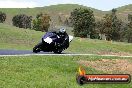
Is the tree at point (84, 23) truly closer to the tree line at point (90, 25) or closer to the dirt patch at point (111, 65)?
the tree line at point (90, 25)

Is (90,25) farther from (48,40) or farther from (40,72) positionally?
(40,72)

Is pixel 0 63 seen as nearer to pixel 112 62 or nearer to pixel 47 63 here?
pixel 47 63

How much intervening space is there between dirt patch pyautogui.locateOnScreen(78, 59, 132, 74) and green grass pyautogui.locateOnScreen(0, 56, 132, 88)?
1001 millimetres

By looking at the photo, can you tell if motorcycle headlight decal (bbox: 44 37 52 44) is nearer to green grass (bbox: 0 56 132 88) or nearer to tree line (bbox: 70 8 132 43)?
green grass (bbox: 0 56 132 88)

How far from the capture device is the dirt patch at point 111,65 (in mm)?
25380

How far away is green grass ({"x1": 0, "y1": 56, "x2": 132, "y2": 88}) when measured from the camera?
19203 millimetres

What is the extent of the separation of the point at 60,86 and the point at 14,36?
6216 centimetres

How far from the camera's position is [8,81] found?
19.0 meters

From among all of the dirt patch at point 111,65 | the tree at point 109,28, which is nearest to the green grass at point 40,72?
the dirt patch at point 111,65

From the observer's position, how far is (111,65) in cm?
2680

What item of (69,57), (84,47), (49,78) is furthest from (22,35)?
(49,78)

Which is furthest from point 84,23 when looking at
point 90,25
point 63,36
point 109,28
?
point 63,36

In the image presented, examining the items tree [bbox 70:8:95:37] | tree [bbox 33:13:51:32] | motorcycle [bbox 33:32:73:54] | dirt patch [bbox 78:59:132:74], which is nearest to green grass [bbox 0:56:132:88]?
dirt patch [bbox 78:59:132:74]

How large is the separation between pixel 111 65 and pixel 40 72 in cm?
732
